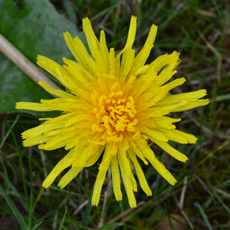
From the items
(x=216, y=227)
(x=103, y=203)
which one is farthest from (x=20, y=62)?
(x=216, y=227)

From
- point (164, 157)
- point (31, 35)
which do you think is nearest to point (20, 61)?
point (31, 35)

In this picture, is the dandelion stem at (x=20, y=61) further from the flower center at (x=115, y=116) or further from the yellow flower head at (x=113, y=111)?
the flower center at (x=115, y=116)

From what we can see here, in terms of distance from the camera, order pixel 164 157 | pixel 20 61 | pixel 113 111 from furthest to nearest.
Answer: pixel 164 157
pixel 20 61
pixel 113 111

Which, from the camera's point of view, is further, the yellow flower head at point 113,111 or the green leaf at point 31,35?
the green leaf at point 31,35

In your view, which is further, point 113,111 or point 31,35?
point 31,35

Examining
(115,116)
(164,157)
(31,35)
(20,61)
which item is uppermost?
(31,35)

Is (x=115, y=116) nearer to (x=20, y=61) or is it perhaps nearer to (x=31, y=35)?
(x=20, y=61)

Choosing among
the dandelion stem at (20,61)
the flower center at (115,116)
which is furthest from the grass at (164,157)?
the flower center at (115,116)

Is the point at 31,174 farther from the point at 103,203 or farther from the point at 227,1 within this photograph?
the point at 227,1
